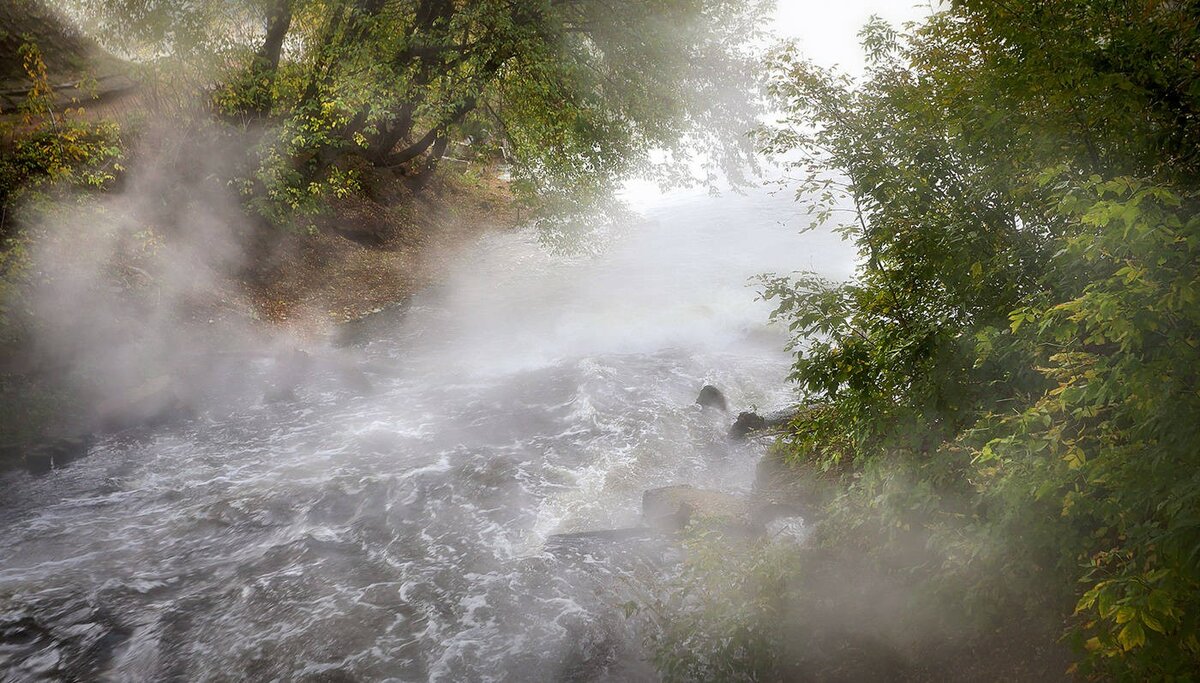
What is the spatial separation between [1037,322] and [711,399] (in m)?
8.90

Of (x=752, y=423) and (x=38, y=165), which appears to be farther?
(x=38, y=165)

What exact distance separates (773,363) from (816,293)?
980cm

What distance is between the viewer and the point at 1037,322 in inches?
152

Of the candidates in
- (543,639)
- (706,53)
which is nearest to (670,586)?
(543,639)

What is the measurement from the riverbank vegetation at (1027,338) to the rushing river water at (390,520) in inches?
95.9

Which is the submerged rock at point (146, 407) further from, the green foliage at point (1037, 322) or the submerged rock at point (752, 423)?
the green foliage at point (1037, 322)

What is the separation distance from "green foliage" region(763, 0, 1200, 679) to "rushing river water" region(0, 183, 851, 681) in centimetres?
327

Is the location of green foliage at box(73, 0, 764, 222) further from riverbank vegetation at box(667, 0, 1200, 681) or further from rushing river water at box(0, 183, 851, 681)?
riverbank vegetation at box(667, 0, 1200, 681)

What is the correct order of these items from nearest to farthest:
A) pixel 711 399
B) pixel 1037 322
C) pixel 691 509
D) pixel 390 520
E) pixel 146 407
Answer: pixel 1037 322
pixel 691 509
pixel 390 520
pixel 146 407
pixel 711 399

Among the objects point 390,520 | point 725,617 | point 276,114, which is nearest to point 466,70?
point 276,114

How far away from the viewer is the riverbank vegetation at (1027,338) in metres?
3.06

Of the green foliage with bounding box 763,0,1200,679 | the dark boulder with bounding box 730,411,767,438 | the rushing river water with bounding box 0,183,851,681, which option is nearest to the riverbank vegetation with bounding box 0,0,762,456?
the rushing river water with bounding box 0,183,851,681

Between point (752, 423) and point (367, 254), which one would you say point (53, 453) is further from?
point (752, 423)

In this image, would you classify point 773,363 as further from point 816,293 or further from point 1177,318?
point 1177,318
